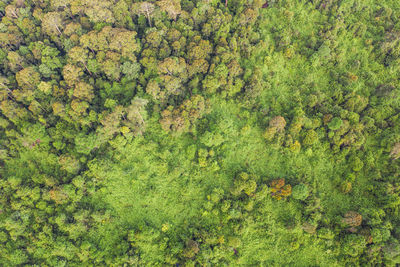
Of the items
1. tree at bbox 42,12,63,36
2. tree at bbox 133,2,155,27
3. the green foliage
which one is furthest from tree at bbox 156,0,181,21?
the green foliage

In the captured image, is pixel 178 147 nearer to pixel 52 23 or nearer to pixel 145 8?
pixel 145 8

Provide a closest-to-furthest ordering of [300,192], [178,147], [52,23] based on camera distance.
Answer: [300,192]
[178,147]
[52,23]

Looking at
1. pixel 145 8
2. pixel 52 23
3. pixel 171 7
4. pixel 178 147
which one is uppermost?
pixel 171 7

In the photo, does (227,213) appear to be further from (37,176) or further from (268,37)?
(268,37)

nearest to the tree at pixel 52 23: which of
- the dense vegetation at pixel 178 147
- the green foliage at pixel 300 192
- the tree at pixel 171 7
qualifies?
the dense vegetation at pixel 178 147

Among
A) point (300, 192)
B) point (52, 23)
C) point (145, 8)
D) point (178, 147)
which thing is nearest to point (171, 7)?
point (145, 8)

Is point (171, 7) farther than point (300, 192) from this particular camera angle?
Yes

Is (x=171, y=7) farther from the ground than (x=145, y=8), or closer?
farther from the ground

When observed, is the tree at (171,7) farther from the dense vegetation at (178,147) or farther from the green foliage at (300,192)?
the green foliage at (300,192)

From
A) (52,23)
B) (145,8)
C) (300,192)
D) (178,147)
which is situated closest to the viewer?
(300,192)
